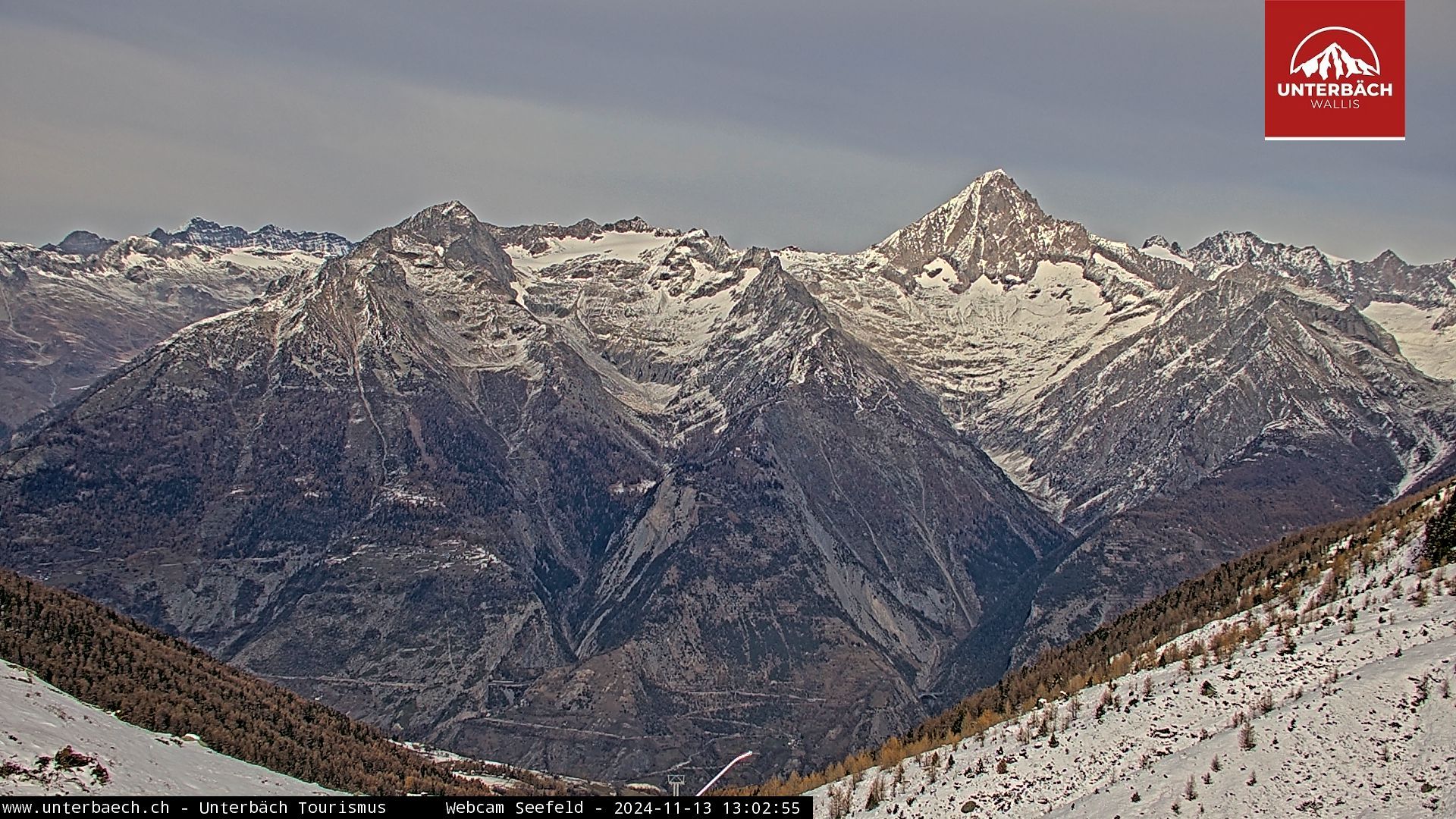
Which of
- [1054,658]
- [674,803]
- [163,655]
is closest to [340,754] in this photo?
[163,655]

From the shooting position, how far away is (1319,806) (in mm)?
64250

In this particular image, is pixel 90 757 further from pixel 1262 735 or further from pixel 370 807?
pixel 1262 735

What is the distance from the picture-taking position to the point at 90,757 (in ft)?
271

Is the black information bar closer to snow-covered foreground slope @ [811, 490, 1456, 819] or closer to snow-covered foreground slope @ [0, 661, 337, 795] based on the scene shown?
snow-covered foreground slope @ [0, 661, 337, 795]

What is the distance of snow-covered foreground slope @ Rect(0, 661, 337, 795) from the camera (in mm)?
78375

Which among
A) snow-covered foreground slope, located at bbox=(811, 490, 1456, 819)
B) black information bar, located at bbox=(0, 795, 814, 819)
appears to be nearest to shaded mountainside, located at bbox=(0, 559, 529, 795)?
black information bar, located at bbox=(0, 795, 814, 819)

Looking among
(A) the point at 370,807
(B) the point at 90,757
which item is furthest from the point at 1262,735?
(B) the point at 90,757

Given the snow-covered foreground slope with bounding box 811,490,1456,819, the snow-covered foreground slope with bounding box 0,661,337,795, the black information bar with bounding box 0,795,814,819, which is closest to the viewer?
the snow-covered foreground slope with bounding box 811,490,1456,819

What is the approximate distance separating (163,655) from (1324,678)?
5234 inches

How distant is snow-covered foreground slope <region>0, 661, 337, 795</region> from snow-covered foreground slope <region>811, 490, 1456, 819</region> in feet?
118

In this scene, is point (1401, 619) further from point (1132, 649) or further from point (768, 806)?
point (768, 806)

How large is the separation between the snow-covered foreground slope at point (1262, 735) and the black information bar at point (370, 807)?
544 centimetres

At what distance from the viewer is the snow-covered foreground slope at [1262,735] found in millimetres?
65312

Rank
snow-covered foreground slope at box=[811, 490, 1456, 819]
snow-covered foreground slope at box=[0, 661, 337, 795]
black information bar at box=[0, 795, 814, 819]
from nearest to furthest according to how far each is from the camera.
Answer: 1. snow-covered foreground slope at box=[811, 490, 1456, 819]
2. black information bar at box=[0, 795, 814, 819]
3. snow-covered foreground slope at box=[0, 661, 337, 795]
